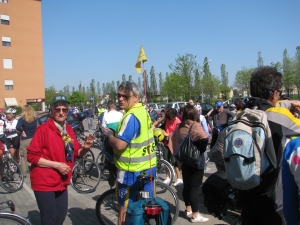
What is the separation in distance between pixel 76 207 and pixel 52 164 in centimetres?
278

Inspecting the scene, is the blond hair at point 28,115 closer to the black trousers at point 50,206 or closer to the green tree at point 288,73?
the black trousers at point 50,206

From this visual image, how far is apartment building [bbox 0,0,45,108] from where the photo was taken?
48062 millimetres

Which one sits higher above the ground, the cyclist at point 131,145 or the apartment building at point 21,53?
the apartment building at point 21,53

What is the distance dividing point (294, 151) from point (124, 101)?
1983mm

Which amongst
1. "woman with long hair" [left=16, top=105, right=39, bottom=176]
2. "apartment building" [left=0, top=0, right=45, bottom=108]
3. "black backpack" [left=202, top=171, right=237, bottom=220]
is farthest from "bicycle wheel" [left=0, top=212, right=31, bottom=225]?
"apartment building" [left=0, top=0, right=45, bottom=108]

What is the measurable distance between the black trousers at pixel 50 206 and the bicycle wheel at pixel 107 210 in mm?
1262

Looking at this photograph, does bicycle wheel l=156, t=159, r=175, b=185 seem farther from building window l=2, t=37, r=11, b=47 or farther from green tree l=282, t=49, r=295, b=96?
building window l=2, t=37, r=11, b=47

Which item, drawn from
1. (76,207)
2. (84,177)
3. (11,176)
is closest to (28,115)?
(11,176)

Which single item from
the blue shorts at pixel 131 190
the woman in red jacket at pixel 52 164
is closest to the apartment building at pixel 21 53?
the woman in red jacket at pixel 52 164

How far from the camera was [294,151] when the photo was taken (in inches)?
62.2

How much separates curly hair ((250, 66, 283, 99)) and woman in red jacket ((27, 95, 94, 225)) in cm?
186

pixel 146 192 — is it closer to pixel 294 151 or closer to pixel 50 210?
pixel 50 210

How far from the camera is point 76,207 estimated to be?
552cm

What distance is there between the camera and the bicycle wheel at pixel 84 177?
21.5 ft
